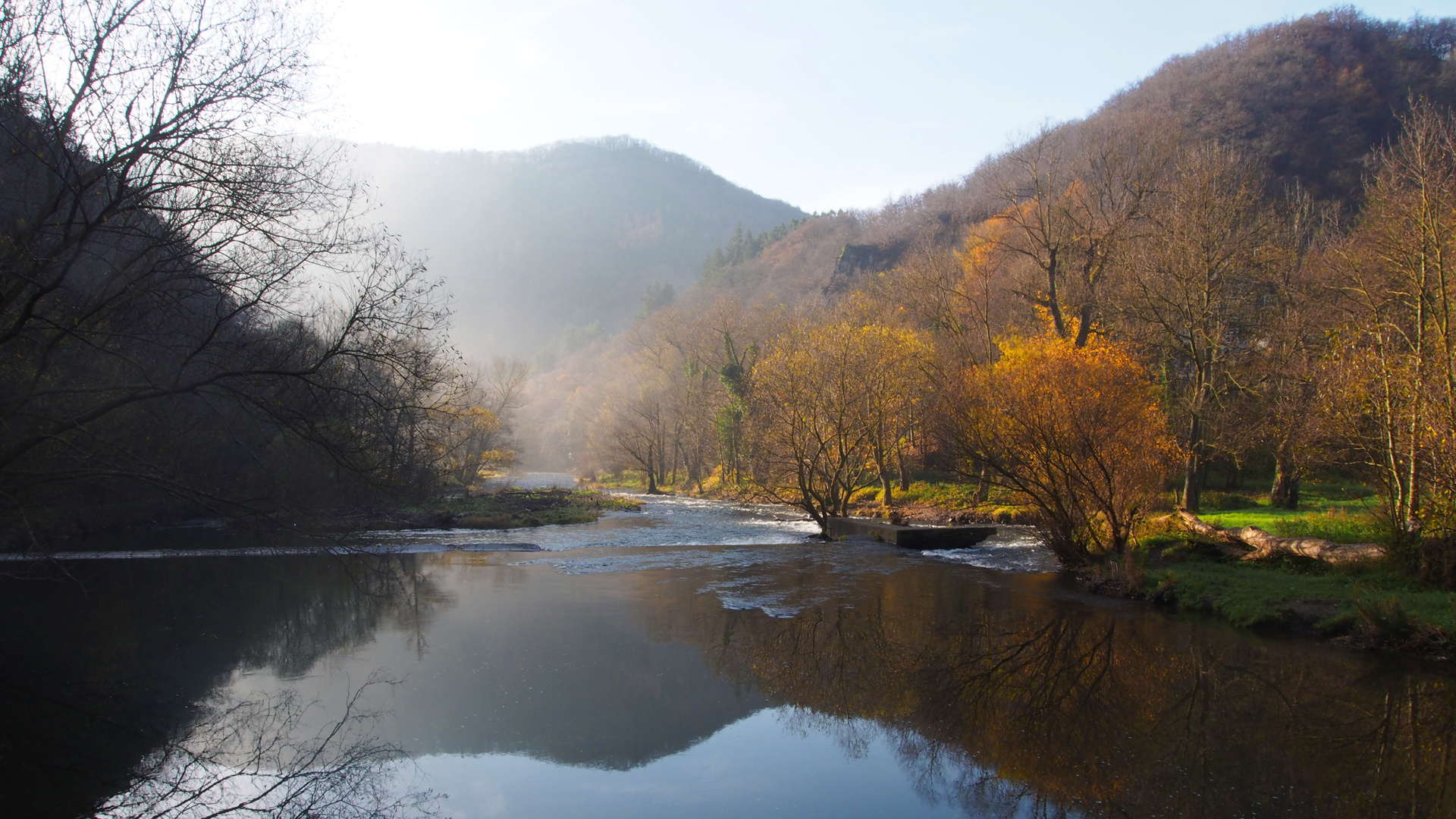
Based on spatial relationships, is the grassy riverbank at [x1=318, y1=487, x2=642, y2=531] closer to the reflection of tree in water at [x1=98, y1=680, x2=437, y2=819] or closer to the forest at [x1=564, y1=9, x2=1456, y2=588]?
the forest at [x1=564, y1=9, x2=1456, y2=588]

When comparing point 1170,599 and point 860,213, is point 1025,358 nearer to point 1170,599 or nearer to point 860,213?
point 1170,599

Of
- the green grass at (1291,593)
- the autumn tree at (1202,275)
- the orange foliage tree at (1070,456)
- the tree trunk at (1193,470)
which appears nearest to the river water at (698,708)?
the green grass at (1291,593)

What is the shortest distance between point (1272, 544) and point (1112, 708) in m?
9.78

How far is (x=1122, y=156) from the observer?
104 feet

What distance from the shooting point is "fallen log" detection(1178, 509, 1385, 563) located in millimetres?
13836

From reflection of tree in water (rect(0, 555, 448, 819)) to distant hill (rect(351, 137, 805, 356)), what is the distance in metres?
118

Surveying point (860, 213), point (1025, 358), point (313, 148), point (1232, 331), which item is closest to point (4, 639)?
point (313, 148)

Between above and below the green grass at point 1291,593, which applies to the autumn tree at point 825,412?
above

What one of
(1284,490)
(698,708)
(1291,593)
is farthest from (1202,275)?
(698,708)

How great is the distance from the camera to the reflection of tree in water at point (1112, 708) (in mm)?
6652

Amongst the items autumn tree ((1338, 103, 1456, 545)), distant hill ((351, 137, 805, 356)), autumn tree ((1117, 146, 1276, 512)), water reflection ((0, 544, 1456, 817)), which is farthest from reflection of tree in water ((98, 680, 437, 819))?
distant hill ((351, 137, 805, 356))

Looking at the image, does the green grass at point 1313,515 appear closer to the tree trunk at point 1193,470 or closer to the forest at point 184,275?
the tree trunk at point 1193,470

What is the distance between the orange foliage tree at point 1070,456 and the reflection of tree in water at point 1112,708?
4.07 metres

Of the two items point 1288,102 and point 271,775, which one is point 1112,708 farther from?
point 1288,102
